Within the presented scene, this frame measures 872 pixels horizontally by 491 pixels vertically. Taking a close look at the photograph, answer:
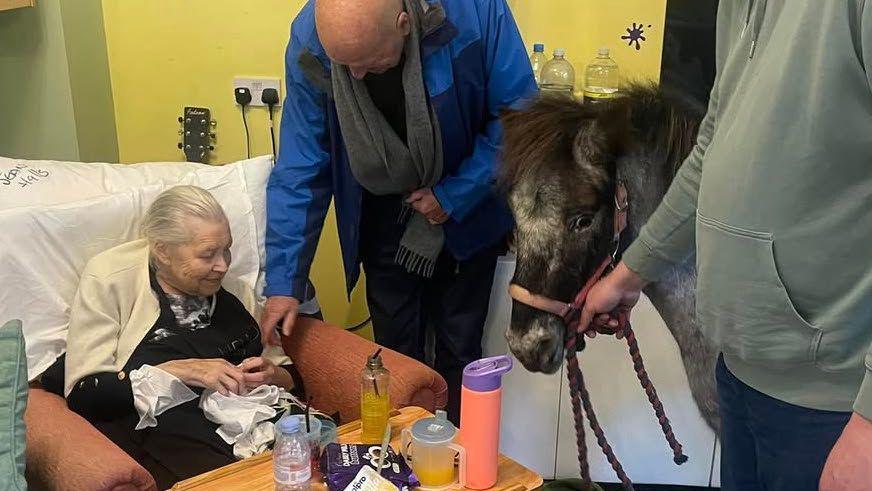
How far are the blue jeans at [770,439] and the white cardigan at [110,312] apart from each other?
1.14 metres

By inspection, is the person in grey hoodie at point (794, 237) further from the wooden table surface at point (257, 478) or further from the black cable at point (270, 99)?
the black cable at point (270, 99)

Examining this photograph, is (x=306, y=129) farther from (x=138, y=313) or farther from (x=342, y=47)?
(x=138, y=313)

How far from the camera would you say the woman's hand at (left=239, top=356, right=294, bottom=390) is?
1.68 metres

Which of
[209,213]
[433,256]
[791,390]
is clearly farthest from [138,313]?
[791,390]

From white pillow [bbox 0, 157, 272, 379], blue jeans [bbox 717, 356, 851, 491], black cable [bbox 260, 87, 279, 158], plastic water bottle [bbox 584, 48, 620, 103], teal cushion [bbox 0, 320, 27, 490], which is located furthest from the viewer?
black cable [bbox 260, 87, 279, 158]

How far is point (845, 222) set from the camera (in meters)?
0.81

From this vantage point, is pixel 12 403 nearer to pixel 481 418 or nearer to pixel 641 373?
pixel 481 418

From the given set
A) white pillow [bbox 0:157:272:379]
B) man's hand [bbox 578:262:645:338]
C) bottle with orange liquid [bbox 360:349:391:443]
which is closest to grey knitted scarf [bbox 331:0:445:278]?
white pillow [bbox 0:157:272:379]

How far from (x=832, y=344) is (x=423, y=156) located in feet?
3.46

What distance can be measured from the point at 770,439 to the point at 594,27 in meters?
1.60

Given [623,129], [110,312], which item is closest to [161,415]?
[110,312]

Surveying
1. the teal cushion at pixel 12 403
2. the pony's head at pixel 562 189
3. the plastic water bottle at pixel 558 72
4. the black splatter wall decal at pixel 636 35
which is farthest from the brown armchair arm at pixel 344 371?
the black splatter wall decal at pixel 636 35

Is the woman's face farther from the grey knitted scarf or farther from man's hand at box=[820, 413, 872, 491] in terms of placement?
man's hand at box=[820, 413, 872, 491]

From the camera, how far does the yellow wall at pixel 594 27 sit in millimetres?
2293
